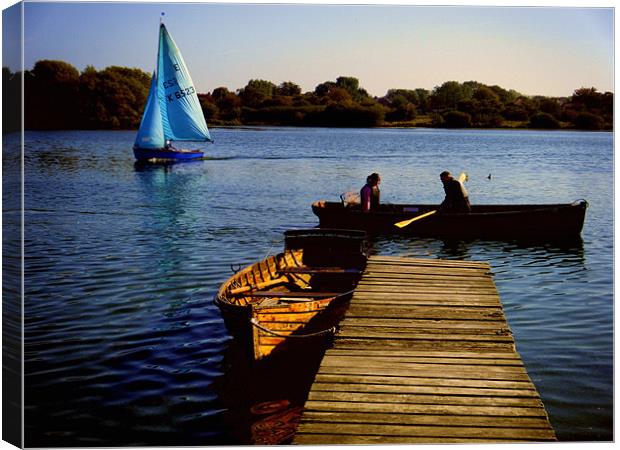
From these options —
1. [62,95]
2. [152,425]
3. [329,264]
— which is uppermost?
[62,95]

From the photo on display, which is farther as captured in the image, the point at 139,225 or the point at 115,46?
the point at 139,225

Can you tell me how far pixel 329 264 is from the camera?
13.6 metres

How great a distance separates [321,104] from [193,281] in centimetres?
1383

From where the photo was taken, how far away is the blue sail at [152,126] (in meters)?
38.6

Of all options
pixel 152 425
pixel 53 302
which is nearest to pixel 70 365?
pixel 152 425

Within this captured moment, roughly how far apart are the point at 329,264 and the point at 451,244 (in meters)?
6.65

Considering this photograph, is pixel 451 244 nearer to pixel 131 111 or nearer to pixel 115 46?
pixel 115 46

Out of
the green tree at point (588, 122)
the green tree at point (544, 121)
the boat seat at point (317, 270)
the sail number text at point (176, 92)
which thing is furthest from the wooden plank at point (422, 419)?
the sail number text at point (176, 92)

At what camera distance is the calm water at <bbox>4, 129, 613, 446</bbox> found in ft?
29.2

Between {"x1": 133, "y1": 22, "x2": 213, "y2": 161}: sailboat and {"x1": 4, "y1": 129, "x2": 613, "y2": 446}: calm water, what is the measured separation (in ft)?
11.5

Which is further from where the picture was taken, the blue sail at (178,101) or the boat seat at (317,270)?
the blue sail at (178,101)

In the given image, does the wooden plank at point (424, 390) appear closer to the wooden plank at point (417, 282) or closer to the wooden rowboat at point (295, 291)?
the wooden rowboat at point (295, 291)

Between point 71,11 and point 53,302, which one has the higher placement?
point 71,11

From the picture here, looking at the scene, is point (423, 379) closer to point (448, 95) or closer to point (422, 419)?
point (422, 419)
